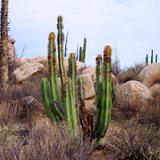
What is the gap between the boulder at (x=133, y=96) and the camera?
12823 millimetres

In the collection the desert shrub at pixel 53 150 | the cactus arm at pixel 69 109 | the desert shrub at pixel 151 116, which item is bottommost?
the desert shrub at pixel 151 116

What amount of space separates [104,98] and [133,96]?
6.11 metres

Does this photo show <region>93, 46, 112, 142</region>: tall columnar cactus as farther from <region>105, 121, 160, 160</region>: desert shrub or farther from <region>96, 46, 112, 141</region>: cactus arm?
<region>105, 121, 160, 160</region>: desert shrub

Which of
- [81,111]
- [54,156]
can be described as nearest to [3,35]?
[81,111]

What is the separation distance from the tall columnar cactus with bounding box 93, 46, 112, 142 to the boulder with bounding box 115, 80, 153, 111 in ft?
16.5

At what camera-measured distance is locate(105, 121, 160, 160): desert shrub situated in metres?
7.38

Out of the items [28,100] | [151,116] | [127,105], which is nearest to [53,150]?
[151,116]

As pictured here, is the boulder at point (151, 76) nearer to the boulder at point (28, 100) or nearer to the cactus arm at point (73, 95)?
the boulder at point (28, 100)

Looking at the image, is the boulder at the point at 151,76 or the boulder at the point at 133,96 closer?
the boulder at the point at 133,96

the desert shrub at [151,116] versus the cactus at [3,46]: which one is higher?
the cactus at [3,46]

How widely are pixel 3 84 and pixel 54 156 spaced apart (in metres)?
8.39

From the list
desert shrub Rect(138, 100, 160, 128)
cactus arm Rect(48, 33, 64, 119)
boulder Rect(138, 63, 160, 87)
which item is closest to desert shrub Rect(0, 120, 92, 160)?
cactus arm Rect(48, 33, 64, 119)

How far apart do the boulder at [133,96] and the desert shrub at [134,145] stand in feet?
15.3

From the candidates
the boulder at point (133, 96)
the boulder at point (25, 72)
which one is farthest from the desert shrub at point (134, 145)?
the boulder at point (25, 72)
